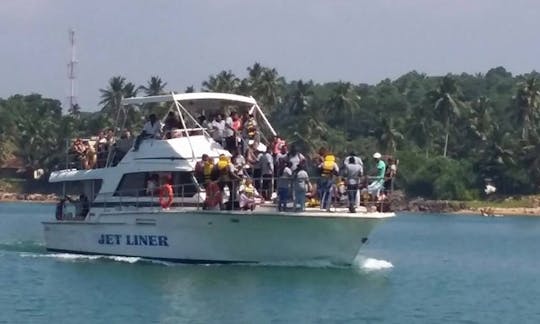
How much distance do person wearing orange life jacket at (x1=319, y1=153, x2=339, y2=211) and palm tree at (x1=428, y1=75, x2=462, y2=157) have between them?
8502 centimetres

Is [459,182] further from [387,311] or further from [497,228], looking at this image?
[387,311]

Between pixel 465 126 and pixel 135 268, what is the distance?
282 ft

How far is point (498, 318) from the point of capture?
27750 millimetres

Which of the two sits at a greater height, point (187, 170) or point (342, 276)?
point (187, 170)

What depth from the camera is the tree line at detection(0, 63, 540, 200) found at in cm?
10419

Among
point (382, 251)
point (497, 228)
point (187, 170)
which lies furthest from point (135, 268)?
point (497, 228)

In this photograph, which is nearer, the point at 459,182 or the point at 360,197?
the point at 360,197

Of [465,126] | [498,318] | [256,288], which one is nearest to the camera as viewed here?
[498,318]

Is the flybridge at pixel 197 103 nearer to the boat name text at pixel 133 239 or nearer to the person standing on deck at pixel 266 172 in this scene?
the person standing on deck at pixel 266 172

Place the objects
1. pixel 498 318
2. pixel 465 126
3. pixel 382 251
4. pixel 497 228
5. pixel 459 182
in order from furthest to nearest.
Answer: pixel 465 126
pixel 459 182
pixel 497 228
pixel 382 251
pixel 498 318

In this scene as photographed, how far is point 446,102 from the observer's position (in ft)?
386

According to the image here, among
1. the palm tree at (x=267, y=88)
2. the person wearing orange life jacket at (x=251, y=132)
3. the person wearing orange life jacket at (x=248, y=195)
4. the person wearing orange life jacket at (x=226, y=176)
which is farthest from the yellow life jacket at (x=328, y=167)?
the palm tree at (x=267, y=88)

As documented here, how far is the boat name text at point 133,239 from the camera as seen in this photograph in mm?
34375

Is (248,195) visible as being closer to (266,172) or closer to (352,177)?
(266,172)
